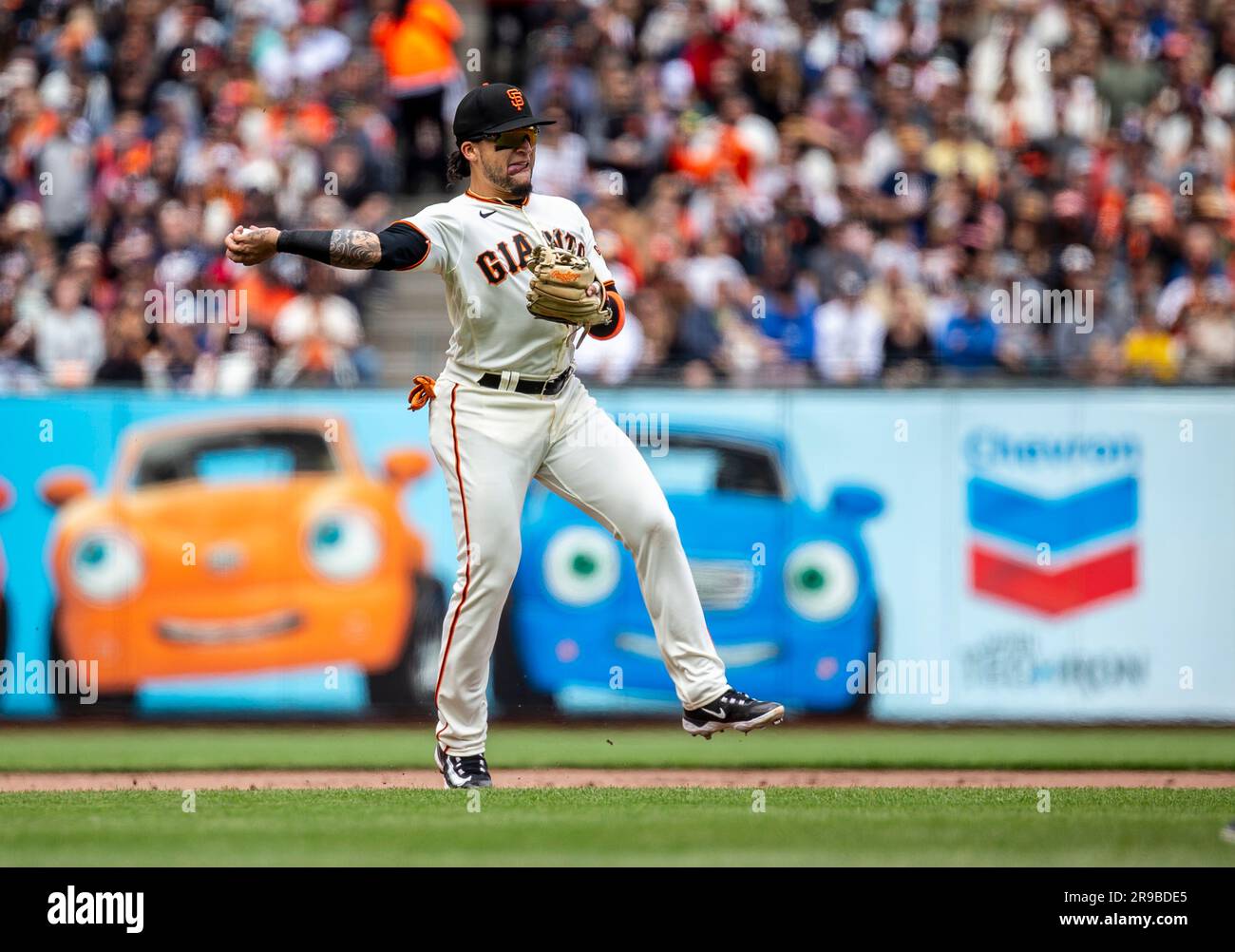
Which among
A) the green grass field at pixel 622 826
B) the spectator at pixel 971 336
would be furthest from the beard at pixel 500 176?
the spectator at pixel 971 336

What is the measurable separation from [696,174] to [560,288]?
7454 millimetres

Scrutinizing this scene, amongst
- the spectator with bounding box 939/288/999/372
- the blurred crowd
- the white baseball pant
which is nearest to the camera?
the white baseball pant

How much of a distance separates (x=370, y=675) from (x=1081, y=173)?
669 cm

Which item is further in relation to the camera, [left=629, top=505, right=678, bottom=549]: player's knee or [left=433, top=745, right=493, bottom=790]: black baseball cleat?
[left=433, top=745, right=493, bottom=790]: black baseball cleat

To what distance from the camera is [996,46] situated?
1484cm

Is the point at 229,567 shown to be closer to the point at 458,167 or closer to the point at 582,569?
the point at 582,569

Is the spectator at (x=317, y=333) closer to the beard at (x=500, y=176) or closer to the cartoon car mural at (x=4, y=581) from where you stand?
the cartoon car mural at (x=4, y=581)

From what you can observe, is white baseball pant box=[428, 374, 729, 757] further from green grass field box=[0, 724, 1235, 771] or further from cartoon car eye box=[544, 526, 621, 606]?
cartoon car eye box=[544, 526, 621, 606]

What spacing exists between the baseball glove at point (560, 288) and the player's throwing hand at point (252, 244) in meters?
0.97

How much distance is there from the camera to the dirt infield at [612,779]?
8.07m

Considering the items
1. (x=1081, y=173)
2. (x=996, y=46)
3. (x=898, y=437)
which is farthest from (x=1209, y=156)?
(x=898, y=437)

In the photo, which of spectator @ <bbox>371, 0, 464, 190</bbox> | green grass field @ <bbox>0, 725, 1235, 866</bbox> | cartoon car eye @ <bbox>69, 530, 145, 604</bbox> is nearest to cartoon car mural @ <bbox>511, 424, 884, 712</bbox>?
green grass field @ <bbox>0, 725, 1235, 866</bbox>

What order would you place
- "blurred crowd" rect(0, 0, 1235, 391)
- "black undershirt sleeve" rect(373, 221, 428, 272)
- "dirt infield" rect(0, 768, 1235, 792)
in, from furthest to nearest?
"blurred crowd" rect(0, 0, 1235, 391) < "dirt infield" rect(0, 768, 1235, 792) < "black undershirt sleeve" rect(373, 221, 428, 272)

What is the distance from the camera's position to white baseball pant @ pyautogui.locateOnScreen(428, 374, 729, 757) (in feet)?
22.7
